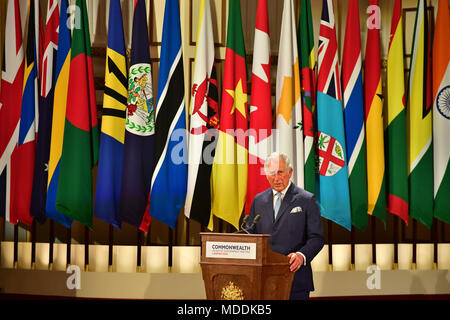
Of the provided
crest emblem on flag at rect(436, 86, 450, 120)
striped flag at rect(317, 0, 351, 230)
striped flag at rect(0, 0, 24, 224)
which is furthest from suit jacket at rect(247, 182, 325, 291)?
striped flag at rect(0, 0, 24, 224)

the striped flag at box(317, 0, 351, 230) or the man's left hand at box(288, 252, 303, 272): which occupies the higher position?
the striped flag at box(317, 0, 351, 230)

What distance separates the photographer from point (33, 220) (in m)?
5.49

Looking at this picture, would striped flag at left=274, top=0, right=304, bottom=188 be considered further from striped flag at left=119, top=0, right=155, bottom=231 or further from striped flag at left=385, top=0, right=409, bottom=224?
striped flag at left=119, top=0, right=155, bottom=231

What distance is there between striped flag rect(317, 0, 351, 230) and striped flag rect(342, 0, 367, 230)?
85mm

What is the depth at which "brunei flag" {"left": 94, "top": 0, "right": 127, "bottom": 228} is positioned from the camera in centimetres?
535

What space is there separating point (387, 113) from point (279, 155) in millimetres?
2565

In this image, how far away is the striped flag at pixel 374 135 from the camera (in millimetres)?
5543

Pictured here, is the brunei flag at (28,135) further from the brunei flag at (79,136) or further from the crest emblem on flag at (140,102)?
the crest emblem on flag at (140,102)

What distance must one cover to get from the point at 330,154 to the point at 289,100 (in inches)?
25.3

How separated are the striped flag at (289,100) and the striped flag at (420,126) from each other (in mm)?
1095

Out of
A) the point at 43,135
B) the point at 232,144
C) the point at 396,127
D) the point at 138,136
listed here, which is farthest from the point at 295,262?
the point at 43,135

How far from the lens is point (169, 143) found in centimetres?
542

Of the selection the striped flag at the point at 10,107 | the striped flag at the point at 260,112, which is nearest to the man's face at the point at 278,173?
the striped flag at the point at 260,112

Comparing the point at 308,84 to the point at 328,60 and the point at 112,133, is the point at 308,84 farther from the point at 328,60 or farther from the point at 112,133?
the point at 112,133
